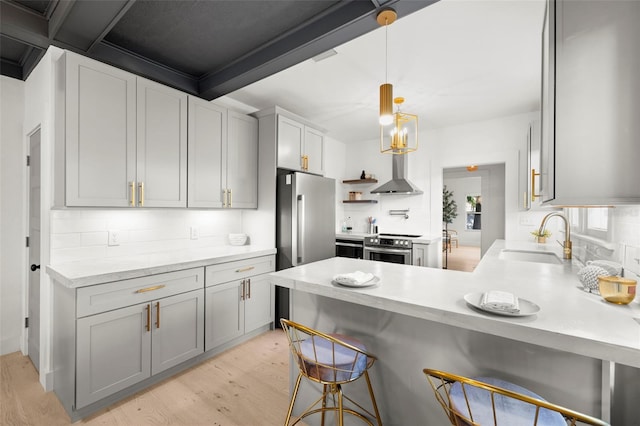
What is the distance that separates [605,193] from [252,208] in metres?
2.97

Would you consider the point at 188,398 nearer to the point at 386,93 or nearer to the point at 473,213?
the point at 386,93

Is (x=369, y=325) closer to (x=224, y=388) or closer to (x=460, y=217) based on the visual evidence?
(x=224, y=388)

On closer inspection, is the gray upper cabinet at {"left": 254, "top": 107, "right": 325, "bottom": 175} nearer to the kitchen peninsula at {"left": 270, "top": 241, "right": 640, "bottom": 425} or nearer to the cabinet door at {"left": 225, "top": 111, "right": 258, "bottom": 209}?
the cabinet door at {"left": 225, "top": 111, "right": 258, "bottom": 209}

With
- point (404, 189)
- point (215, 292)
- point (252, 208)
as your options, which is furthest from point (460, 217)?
point (215, 292)

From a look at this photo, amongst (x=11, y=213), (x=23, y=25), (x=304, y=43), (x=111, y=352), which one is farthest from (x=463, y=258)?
(x=23, y=25)

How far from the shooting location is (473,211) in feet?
27.1

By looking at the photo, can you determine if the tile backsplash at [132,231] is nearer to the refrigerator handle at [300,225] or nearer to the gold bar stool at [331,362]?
the refrigerator handle at [300,225]

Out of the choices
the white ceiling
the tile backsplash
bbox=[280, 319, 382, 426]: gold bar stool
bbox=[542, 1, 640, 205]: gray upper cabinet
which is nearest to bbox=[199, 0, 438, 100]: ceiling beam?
the white ceiling

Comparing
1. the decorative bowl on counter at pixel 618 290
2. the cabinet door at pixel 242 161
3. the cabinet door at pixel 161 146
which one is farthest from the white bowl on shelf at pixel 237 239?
the decorative bowl on counter at pixel 618 290

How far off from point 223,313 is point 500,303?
2.30m

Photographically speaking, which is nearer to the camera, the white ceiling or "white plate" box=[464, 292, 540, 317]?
"white plate" box=[464, 292, 540, 317]

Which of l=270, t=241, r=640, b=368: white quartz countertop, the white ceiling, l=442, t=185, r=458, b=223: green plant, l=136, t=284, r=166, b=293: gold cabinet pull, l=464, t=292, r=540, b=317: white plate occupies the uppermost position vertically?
the white ceiling

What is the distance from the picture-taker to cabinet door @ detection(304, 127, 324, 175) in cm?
374

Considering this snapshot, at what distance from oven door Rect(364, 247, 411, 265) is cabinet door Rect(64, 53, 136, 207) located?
312cm
